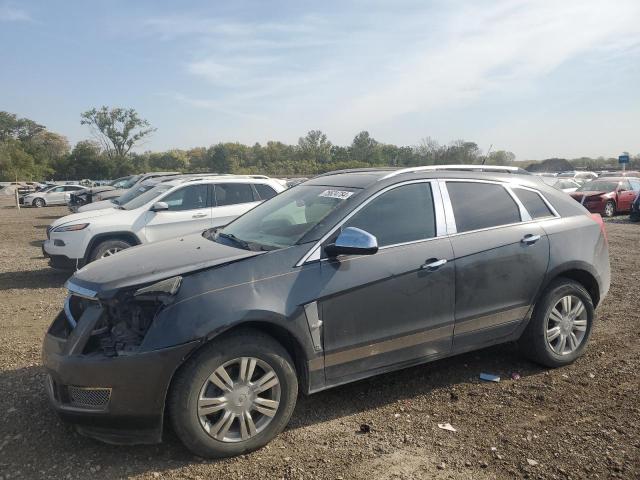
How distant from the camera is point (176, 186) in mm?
9211

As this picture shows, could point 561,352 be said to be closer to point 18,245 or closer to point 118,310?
point 118,310

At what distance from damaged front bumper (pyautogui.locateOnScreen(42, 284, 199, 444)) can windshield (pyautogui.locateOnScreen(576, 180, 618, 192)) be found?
21.2 m

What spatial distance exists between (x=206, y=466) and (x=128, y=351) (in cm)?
85

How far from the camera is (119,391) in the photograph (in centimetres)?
302

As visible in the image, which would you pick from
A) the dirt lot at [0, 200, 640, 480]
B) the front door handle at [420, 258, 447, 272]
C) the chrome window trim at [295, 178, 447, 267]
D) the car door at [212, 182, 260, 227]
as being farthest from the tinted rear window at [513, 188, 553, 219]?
the car door at [212, 182, 260, 227]

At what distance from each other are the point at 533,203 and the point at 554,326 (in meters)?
1.09

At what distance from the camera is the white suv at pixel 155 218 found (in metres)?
8.32

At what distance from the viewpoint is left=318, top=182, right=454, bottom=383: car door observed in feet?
11.6

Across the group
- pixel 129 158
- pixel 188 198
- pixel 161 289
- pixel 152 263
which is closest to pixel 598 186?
pixel 188 198

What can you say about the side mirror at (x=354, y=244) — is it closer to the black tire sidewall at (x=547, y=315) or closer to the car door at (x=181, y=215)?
the black tire sidewall at (x=547, y=315)

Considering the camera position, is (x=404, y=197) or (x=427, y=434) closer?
(x=427, y=434)

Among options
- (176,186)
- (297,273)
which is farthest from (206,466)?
(176,186)

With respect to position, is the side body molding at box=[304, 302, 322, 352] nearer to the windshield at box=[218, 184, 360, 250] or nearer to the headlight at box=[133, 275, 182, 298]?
the windshield at box=[218, 184, 360, 250]

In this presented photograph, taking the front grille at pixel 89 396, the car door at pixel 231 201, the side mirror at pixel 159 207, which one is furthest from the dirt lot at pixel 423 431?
the car door at pixel 231 201
